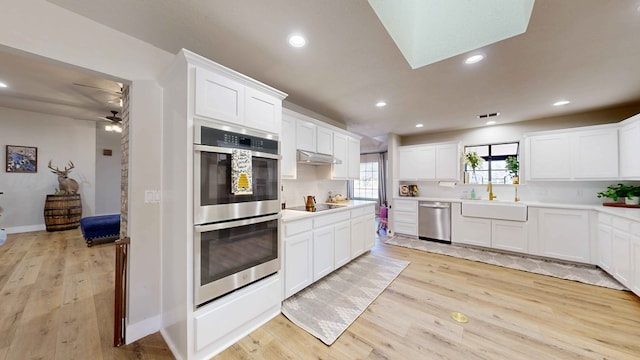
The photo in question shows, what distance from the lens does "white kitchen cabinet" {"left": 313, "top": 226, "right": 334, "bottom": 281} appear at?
2.64m

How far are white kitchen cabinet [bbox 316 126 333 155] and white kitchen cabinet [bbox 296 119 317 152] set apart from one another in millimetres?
81

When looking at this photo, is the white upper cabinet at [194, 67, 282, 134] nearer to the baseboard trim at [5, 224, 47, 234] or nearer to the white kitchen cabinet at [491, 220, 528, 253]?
the white kitchen cabinet at [491, 220, 528, 253]

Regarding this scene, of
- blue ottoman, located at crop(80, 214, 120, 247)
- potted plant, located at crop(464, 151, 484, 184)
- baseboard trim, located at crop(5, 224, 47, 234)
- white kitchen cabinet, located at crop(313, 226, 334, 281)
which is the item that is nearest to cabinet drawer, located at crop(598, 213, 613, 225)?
potted plant, located at crop(464, 151, 484, 184)

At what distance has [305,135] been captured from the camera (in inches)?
116

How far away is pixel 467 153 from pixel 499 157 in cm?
57

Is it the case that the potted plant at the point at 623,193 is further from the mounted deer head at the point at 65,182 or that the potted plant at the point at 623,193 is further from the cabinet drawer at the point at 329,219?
the mounted deer head at the point at 65,182

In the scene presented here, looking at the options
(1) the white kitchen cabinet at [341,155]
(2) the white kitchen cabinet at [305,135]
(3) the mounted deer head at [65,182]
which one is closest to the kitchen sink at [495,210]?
(1) the white kitchen cabinet at [341,155]

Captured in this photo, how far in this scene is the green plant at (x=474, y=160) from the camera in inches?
180

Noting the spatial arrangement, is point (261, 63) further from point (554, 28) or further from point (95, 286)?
point (95, 286)

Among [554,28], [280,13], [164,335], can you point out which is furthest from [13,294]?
[554,28]

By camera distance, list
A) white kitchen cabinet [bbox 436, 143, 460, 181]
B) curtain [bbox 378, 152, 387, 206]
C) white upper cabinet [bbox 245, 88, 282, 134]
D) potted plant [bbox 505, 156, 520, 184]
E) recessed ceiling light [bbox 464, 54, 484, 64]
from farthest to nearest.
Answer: curtain [bbox 378, 152, 387, 206] → white kitchen cabinet [bbox 436, 143, 460, 181] → potted plant [bbox 505, 156, 520, 184] → recessed ceiling light [bbox 464, 54, 484, 64] → white upper cabinet [bbox 245, 88, 282, 134]

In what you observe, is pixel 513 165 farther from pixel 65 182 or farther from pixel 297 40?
pixel 65 182

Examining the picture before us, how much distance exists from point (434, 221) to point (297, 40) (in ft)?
14.4

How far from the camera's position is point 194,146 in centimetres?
155
